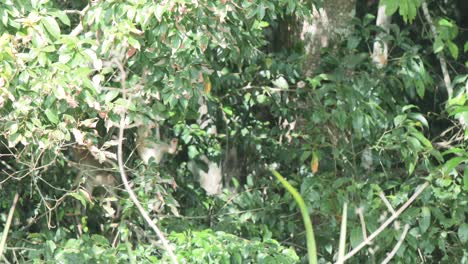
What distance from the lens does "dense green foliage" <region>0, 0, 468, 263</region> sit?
346 centimetres

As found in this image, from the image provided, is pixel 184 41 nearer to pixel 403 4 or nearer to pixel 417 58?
pixel 403 4

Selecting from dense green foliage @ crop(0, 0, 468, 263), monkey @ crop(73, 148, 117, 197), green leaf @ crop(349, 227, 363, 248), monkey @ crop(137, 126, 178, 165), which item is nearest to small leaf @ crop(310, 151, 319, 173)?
dense green foliage @ crop(0, 0, 468, 263)

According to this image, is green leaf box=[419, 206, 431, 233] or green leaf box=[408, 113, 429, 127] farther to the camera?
green leaf box=[408, 113, 429, 127]

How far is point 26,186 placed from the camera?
4754mm

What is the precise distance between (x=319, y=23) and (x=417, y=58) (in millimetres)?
648

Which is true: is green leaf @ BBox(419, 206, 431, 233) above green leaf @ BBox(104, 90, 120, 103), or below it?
below

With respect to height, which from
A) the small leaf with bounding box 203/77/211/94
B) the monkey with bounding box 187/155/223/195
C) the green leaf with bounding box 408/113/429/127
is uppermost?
the small leaf with bounding box 203/77/211/94

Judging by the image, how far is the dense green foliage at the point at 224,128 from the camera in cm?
346

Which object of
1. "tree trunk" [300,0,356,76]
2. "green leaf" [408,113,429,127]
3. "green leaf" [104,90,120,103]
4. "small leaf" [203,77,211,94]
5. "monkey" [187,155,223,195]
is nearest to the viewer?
"green leaf" [104,90,120,103]

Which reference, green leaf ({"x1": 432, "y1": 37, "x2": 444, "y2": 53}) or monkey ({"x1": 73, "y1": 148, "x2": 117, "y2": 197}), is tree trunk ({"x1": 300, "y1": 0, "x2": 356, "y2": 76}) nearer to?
green leaf ({"x1": 432, "y1": 37, "x2": 444, "y2": 53})

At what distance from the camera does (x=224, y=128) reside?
5.48m

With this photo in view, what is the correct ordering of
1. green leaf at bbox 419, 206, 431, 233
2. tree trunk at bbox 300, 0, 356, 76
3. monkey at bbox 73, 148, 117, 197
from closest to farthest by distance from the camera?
monkey at bbox 73, 148, 117, 197 < green leaf at bbox 419, 206, 431, 233 < tree trunk at bbox 300, 0, 356, 76

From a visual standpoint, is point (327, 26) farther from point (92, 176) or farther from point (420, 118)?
point (92, 176)

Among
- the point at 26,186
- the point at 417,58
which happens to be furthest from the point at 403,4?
the point at 26,186
